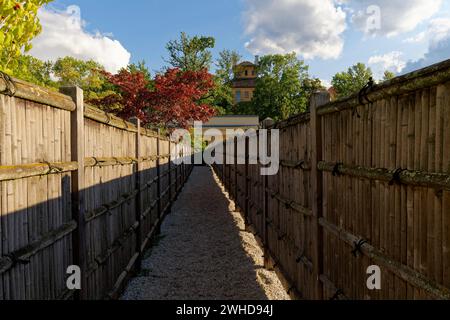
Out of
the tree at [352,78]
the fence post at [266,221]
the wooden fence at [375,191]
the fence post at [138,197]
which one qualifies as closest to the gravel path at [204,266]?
the fence post at [266,221]

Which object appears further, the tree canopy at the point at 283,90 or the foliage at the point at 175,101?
the tree canopy at the point at 283,90

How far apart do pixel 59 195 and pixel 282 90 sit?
172ft

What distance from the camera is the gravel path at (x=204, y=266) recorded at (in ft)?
18.7

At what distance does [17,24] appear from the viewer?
559 cm

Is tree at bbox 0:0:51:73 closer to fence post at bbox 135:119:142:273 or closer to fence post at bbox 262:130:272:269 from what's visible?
fence post at bbox 135:119:142:273

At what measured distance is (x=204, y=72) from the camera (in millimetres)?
18688

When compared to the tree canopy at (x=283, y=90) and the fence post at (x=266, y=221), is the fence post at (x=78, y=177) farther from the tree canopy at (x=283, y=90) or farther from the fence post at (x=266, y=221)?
the tree canopy at (x=283, y=90)

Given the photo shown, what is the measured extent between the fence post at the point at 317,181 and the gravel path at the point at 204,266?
1.80 m

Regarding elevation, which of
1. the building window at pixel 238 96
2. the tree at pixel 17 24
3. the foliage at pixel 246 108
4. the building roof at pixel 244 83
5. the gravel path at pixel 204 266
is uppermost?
the building roof at pixel 244 83

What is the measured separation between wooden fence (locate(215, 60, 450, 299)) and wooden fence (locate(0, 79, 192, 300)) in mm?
2239

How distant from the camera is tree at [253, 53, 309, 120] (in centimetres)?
5325

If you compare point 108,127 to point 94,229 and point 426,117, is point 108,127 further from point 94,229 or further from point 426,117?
point 426,117

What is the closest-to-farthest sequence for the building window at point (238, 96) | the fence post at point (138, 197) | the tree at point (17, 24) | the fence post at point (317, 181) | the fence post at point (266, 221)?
the fence post at point (317, 181)
the tree at point (17, 24)
the fence post at point (138, 197)
the fence post at point (266, 221)
the building window at point (238, 96)

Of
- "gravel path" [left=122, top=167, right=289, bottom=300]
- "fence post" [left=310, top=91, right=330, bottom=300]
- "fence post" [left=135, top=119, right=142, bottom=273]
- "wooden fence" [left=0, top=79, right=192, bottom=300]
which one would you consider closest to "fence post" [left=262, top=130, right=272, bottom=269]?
"gravel path" [left=122, top=167, right=289, bottom=300]
